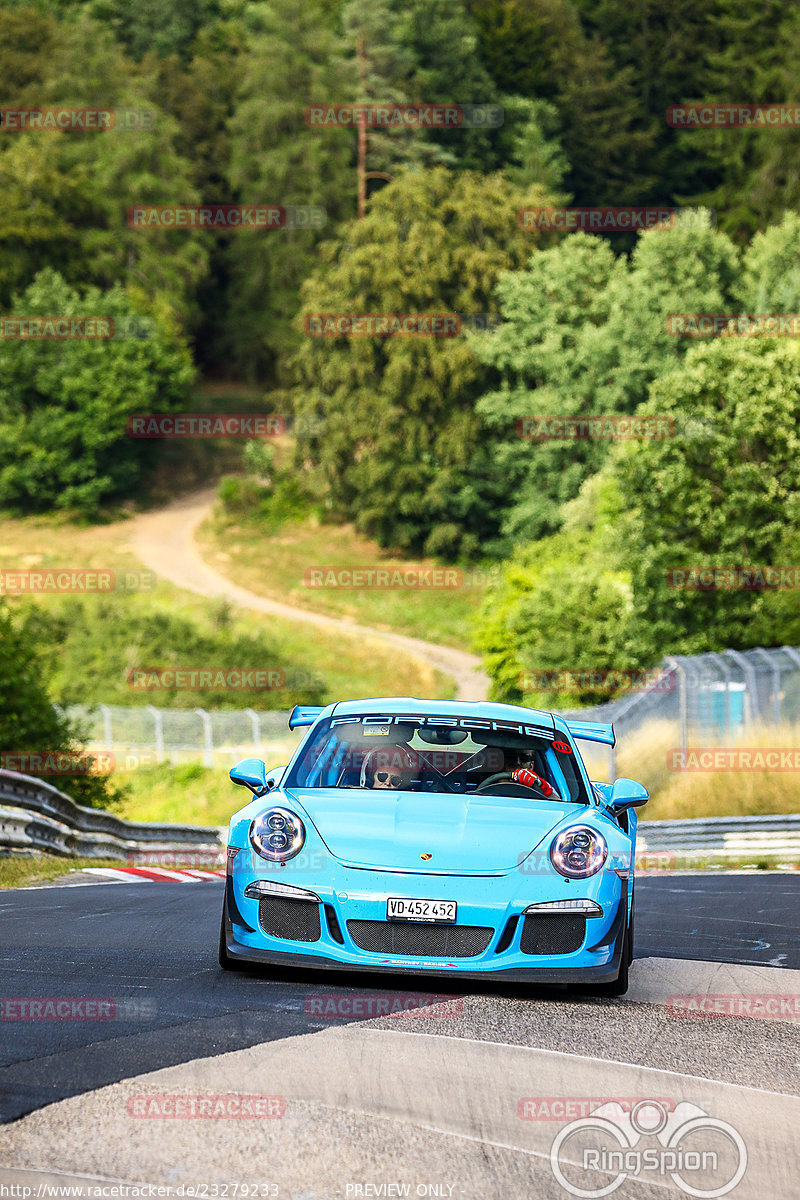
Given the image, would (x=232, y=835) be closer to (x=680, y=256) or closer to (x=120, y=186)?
(x=680, y=256)

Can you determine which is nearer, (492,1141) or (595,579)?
(492,1141)

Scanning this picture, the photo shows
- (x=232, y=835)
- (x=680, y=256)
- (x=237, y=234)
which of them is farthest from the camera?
(x=237, y=234)

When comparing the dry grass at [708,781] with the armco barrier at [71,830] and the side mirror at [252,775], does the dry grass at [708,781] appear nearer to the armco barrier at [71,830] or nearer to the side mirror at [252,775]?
the armco barrier at [71,830]

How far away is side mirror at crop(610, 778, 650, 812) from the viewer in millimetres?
8398

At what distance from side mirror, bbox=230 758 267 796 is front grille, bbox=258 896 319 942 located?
967 millimetres

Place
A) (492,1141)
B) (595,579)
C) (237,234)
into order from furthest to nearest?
(237,234) < (595,579) < (492,1141)

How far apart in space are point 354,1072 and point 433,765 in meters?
3.06

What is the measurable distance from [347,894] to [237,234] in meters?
89.4

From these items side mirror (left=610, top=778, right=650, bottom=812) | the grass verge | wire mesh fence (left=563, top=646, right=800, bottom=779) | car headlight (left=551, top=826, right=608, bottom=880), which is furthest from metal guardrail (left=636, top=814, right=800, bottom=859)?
the grass verge

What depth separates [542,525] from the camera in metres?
68.6

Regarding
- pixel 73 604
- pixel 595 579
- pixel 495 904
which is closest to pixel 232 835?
pixel 495 904

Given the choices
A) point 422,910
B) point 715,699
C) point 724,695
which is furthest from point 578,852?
point 715,699

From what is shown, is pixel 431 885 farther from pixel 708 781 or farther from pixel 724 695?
pixel 724 695

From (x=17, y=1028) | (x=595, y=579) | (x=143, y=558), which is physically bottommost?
(x=143, y=558)
